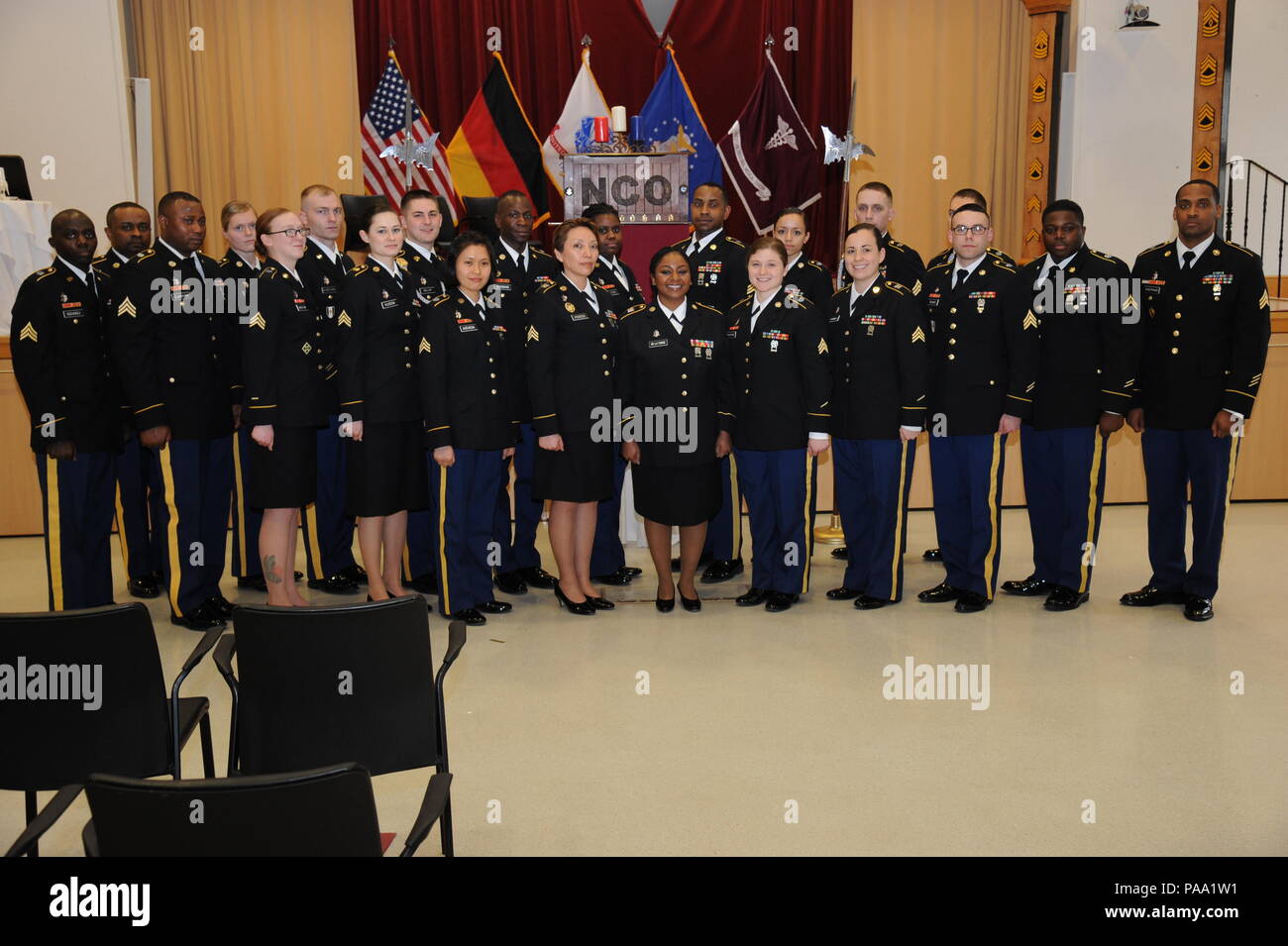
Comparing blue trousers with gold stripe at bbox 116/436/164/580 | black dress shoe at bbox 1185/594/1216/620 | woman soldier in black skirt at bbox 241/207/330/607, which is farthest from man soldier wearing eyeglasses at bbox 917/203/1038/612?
blue trousers with gold stripe at bbox 116/436/164/580

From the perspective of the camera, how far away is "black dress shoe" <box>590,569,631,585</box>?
18.7ft

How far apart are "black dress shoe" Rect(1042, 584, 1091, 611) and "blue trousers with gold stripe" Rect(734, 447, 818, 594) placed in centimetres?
107

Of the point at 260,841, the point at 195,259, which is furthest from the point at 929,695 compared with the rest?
the point at 195,259

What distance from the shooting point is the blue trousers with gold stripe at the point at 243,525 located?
219 inches

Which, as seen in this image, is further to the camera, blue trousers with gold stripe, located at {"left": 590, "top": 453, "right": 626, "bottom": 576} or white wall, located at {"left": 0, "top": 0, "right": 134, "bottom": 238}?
white wall, located at {"left": 0, "top": 0, "right": 134, "bottom": 238}

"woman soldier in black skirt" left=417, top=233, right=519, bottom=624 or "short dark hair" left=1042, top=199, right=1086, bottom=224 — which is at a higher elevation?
"short dark hair" left=1042, top=199, right=1086, bottom=224

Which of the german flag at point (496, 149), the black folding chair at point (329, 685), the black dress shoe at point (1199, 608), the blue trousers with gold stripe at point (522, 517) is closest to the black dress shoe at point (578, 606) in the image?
the blue trousers with gold stripe at point (522, 517)

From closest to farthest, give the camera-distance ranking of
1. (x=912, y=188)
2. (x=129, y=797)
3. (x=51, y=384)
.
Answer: (x=129, y=797), (x=51, y=384), (x=912, y=188)

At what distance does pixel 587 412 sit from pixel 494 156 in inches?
220

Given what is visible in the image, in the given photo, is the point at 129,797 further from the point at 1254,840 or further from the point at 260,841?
the point at 1254,840

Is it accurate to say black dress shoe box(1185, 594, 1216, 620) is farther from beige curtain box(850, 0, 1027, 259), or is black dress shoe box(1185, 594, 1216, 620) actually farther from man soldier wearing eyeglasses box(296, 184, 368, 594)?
beige curtain box(850, 0, 1027, 259)

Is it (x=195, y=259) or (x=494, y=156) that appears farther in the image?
(x=494, y=156)

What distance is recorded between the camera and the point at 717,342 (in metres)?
4.98

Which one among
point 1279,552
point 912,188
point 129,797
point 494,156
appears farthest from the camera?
point 912,188
